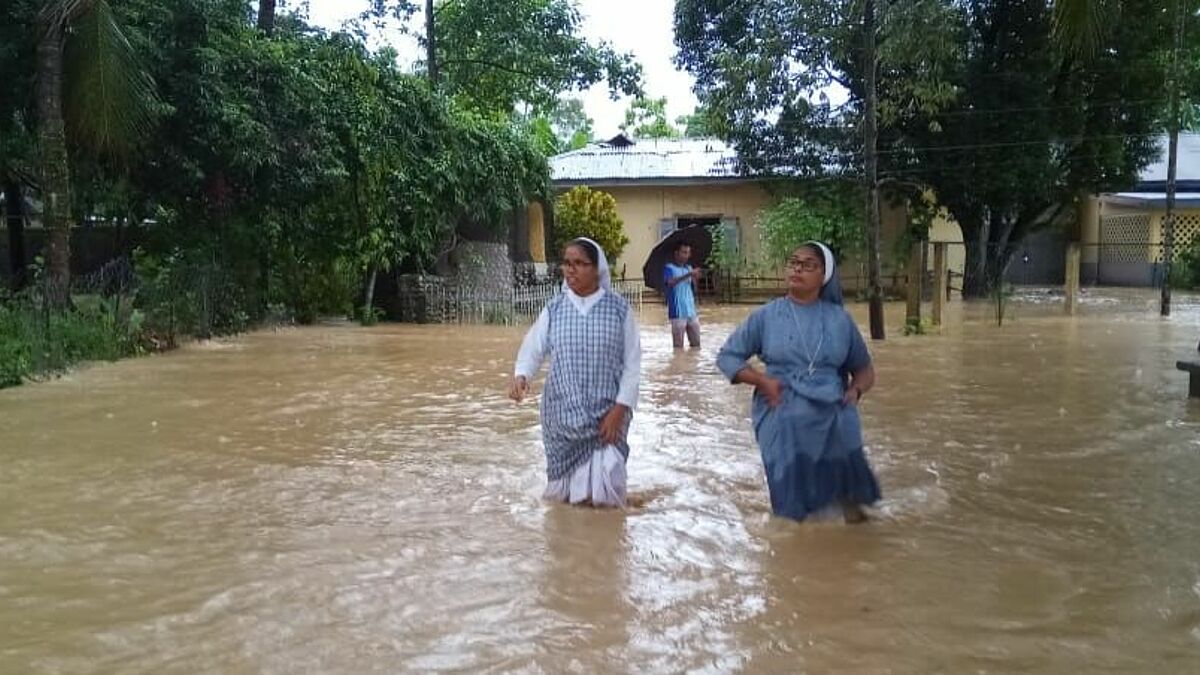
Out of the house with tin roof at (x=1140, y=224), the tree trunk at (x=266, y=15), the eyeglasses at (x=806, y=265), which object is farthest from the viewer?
the house with tin roof at (x=1140, y=224)

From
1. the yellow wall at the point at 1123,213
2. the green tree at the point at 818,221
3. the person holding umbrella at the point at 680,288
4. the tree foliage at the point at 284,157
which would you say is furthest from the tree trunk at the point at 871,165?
the yellow wall at the point at 1123,213

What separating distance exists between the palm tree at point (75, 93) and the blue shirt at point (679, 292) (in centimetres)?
656

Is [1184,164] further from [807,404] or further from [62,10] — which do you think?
[807,404]

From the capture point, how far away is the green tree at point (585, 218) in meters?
24.8

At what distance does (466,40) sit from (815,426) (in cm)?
2260

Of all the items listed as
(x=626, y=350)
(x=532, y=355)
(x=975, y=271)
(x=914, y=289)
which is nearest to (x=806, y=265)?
(x=626, y=350)

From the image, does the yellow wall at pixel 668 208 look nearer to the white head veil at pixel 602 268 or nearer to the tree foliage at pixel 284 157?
the tree foliage at pixel 284 157

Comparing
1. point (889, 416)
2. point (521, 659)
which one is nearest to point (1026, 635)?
point (521, 659)

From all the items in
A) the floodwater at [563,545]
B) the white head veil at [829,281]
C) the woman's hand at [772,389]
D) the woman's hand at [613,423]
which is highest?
the white head veil at [829,281]

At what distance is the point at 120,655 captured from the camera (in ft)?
11.5

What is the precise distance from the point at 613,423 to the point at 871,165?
10.1m

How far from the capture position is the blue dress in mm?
4832

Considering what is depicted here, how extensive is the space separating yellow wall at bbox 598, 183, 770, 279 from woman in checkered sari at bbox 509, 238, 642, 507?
852 inches

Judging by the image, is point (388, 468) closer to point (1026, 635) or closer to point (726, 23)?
point (1026, 635)
